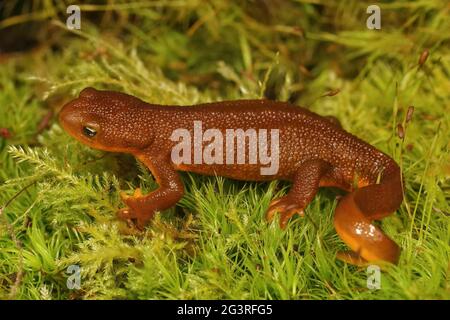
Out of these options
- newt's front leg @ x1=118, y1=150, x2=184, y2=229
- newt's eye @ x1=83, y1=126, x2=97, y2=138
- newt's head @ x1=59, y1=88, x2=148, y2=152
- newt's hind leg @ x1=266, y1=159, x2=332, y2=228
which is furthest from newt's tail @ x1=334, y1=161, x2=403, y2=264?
newt's eye @ x1=83, y1=126, x2=97, y2=138

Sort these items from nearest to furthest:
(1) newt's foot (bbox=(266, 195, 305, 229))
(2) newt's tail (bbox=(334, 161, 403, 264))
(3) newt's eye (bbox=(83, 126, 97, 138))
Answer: (2) newt's tail (bbox=(334, 161, 403, 264)) → (1) newt's foot (bbox=(266, 195, 305, 229)) → (3) newt's eye (bbox=(83, 126, 97, 138))

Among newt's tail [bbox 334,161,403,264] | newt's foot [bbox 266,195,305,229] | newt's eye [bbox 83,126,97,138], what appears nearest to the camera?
newt's tail [bbox 334,161,403,264]

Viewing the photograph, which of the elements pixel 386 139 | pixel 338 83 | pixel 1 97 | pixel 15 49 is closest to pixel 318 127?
pixel 386 139

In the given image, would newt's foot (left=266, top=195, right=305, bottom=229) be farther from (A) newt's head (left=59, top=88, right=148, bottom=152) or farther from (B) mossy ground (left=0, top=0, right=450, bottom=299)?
(A) newt's head (left=59, top=88, right=148, bottom=152)

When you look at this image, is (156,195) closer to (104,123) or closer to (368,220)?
(104,123)

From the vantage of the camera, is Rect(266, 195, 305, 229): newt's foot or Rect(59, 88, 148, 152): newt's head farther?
Rect(59, 88, 148, 152): newt's head

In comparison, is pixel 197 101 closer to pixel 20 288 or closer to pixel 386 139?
pixel 386 139

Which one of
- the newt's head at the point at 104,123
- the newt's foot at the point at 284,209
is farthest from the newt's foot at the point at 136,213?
the newt's foot at the point at 284,209
